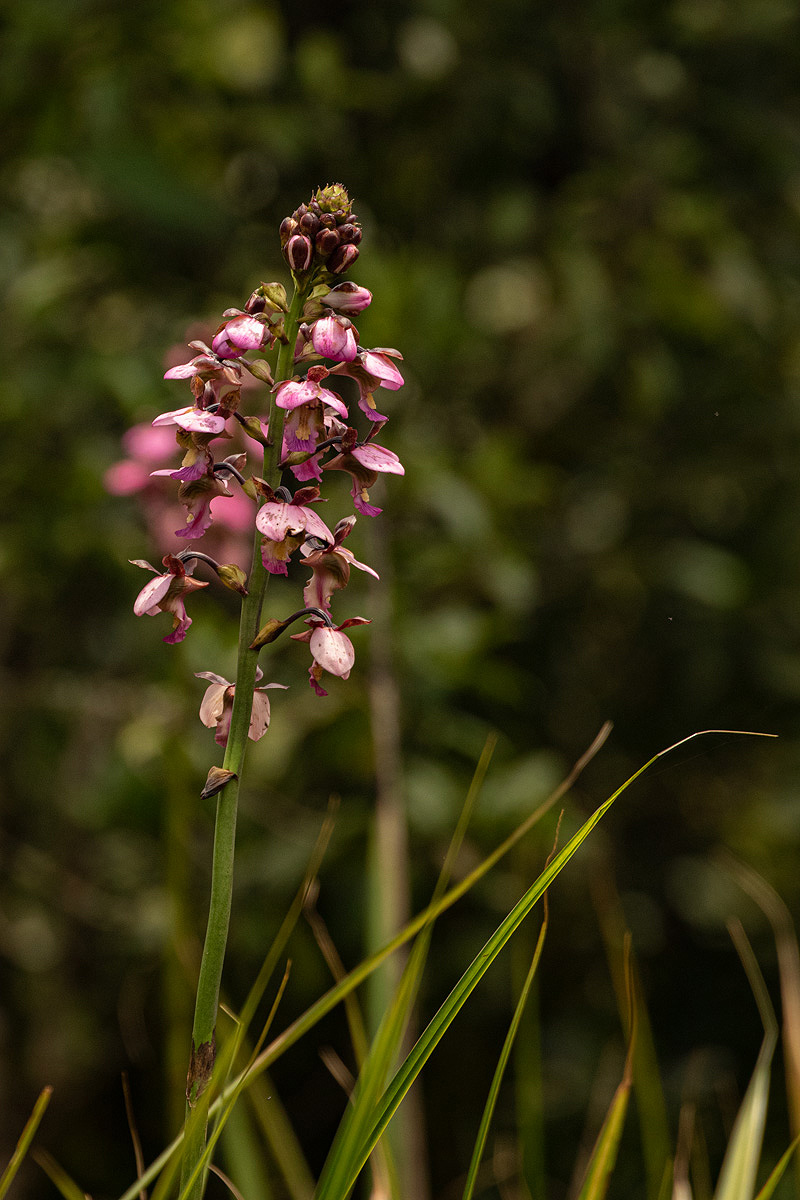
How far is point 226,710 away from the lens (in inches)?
21.3

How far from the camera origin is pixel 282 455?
0.53 meters

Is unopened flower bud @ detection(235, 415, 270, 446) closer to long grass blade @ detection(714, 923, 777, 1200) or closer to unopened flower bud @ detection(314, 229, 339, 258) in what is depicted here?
unopened flower bud @ detection(314, 229, 339, 258)

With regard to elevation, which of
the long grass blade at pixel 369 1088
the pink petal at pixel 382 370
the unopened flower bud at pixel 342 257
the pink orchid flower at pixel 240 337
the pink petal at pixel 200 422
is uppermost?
the unopened flower bud at pixel 342 257

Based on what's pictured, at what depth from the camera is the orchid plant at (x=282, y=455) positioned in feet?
1.61

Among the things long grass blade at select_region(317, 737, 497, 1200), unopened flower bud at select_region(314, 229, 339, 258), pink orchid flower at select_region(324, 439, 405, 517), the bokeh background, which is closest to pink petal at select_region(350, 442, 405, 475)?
pink orchid flower at select_region(324, 439, 405, 517)

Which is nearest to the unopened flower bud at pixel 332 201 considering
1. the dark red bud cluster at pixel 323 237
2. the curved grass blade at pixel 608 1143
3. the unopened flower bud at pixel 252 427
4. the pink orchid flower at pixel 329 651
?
the dark red bud cluster at pixel 323 237

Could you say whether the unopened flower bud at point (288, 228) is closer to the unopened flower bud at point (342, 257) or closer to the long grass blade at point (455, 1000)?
the unopened flower bud at point (342, 257)

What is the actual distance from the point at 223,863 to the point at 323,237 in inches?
12.2

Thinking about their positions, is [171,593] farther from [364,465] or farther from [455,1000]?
[455,1000]

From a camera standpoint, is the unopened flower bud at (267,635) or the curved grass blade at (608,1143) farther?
the curved grass blade at (608,1143)

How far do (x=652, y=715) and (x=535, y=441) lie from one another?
639mm

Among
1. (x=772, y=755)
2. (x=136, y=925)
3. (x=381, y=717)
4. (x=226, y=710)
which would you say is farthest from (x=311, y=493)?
(x=772, y=755)

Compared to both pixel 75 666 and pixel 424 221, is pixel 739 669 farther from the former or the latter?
pixel 75 666

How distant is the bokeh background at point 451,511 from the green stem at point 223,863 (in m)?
0.97
